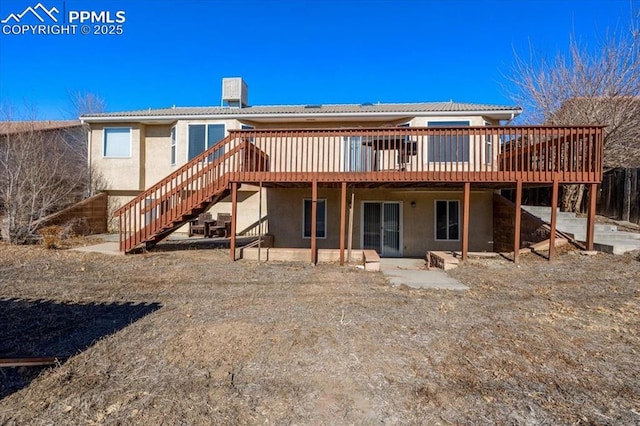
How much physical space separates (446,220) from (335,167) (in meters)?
4.48

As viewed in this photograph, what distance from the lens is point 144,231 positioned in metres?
9.08

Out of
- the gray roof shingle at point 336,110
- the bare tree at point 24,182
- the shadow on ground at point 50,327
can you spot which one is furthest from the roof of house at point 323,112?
the shadow on ground at point 50,327

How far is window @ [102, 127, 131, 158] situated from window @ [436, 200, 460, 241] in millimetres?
12336

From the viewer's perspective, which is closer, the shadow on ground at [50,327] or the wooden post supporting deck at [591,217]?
the shadow on ground at [50,327]

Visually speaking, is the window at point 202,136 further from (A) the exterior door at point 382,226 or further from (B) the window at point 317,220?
(A) the exterior door at point 382,226

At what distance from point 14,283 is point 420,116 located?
456 inches

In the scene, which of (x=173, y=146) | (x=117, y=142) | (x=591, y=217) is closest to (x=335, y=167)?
(x=591, y=217)

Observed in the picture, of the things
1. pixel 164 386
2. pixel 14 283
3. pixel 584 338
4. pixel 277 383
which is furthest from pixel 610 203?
pixel 14 283

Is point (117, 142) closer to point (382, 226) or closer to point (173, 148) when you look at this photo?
point (173, 148)

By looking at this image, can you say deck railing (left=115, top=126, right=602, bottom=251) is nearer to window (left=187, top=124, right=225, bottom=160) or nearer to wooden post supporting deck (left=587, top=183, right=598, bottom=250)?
wooden post supporting deck (left=587, top=183, right=598, bottom=250)

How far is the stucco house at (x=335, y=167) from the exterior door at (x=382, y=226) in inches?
1.4

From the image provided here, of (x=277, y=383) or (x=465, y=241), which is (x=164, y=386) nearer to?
(x=277, y=383)

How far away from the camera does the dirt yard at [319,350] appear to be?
8.52 ft

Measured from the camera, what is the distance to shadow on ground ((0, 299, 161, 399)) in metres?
3.11
